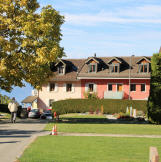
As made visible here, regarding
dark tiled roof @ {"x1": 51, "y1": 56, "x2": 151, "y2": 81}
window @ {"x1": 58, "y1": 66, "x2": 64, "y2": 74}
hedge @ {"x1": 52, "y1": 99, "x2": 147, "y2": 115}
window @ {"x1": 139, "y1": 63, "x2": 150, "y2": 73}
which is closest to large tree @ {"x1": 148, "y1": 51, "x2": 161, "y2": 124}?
hedge @ {"x1": 52, "y1": 99, "x2": 147, "y2": 115}

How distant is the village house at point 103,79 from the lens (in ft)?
219

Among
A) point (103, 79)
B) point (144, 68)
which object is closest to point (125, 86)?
point (103, 79)

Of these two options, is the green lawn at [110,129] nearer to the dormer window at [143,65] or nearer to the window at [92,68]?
the dormer window at [143,65]

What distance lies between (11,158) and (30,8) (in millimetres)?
22339

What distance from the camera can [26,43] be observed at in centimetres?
3020

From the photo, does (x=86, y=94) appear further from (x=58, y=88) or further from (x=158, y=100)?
(x=158, y=100)

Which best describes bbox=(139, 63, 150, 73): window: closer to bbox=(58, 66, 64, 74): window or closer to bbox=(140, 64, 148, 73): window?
bbox=(140, 64, 148, 73): window

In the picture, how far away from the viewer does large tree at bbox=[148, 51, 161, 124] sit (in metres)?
35.1

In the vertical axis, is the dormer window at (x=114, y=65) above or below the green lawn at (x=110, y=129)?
above

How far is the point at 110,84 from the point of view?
6888 centimetres

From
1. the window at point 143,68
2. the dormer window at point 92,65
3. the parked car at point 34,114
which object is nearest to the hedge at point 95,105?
the parked car at point 34,114

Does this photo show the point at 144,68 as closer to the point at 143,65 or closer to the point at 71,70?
the point at 143,65

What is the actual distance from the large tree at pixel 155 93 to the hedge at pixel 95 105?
24.6 meters

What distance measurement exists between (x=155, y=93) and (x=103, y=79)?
110ft
